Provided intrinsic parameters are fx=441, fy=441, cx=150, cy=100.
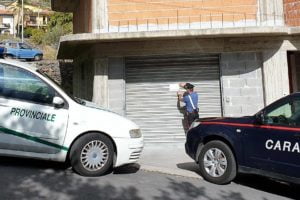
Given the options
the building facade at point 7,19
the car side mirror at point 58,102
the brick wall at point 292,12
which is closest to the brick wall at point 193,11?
the brick wall at point 292,12

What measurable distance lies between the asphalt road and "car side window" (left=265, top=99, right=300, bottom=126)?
1.19 meters

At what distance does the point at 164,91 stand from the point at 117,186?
5.74 m

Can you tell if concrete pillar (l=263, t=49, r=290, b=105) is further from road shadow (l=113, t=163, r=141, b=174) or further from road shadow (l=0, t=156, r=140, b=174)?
road shadow (l=0, t=156, r=140, b=174)

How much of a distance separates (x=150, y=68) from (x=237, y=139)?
5348 millimetres

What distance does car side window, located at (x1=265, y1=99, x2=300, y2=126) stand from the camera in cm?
664

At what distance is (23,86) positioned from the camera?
743cm

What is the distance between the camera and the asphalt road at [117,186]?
618 cm

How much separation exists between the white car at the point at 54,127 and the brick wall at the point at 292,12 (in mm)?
6360

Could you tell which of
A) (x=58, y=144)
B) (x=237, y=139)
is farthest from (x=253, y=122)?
(x=58, y=144)

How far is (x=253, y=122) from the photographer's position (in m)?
7.15

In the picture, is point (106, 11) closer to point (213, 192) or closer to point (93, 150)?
point (93, 150)

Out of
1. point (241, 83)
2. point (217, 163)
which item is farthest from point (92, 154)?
point (241, 83)

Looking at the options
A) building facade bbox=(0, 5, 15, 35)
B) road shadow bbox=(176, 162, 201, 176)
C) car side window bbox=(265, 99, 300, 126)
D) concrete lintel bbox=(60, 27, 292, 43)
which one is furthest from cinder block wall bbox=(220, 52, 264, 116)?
building facade bbox=(0, 5, 15, 35)

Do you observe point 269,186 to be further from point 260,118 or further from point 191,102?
point 191,102
